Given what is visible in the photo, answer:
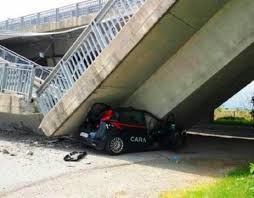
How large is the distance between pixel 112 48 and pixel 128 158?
302 centimetres

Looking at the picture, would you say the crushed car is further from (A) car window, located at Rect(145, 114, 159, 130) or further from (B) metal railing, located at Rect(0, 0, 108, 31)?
(B) metal railing, located at Rect(0, 0, 108, 31)

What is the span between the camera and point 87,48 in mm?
13375

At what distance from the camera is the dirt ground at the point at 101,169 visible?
885 centimetres

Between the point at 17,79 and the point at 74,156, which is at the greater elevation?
the point at 17,79

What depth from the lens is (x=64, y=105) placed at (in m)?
13.5

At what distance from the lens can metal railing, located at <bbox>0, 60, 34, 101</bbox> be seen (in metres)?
15.4

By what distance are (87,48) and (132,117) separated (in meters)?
2.45

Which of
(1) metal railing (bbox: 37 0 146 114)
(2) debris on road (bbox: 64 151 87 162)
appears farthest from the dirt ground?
(1) metal railing (bbox: 37 0 146 114)

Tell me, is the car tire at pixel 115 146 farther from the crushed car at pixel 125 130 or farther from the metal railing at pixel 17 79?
the metal railing at pixel 17 79

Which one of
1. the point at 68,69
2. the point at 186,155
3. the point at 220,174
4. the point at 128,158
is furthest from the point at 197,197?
the point at 68,69

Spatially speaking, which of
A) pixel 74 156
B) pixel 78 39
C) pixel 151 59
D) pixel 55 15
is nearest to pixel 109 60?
pixel 151 59

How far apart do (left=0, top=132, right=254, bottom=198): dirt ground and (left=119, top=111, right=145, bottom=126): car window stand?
99 cm

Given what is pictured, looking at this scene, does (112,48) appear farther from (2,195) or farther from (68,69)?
(2,195)

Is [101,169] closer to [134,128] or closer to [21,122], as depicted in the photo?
[134,128]
